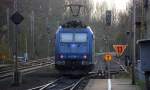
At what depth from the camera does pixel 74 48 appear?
35750 millimetres

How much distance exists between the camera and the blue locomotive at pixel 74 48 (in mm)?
35000

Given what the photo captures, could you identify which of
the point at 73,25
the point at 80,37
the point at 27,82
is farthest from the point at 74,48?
the point at 27,82

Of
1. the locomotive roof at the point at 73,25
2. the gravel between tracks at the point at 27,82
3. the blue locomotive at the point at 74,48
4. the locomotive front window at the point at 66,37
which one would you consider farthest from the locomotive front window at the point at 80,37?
the gravel between tracks at the point at 27,82

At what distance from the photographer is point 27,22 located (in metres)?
89.6

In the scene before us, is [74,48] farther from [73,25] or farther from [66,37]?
[73,25]

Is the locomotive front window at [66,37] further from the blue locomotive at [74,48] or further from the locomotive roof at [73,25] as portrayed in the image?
the locomotive roof at [73,25]

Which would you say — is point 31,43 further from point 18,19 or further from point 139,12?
point 18,19

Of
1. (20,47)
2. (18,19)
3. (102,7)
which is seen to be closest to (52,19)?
(20,47)

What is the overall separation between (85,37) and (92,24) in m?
79.8

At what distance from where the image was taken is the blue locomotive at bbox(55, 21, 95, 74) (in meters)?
35.0

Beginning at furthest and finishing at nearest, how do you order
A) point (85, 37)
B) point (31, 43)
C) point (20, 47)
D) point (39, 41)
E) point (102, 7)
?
1. point (102, 7)
2. point (39, 41)
3. point (31, 43)
4. point (20, 47)
5. point (85, 37)

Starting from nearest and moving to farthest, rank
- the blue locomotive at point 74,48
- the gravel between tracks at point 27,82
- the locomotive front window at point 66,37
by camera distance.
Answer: the gravel between tracks at point 27,82 → the blue locomotive at point 74,48 → the locomotive front window at point 66,37

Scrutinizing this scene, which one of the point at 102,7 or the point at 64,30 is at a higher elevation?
the point at 102,7

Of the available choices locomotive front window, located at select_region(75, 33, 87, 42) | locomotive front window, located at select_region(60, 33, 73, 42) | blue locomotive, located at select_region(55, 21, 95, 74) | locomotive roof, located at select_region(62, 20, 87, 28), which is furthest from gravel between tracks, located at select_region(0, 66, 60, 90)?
locomotive roof, located at select_region(62, 20, 87, 28)
